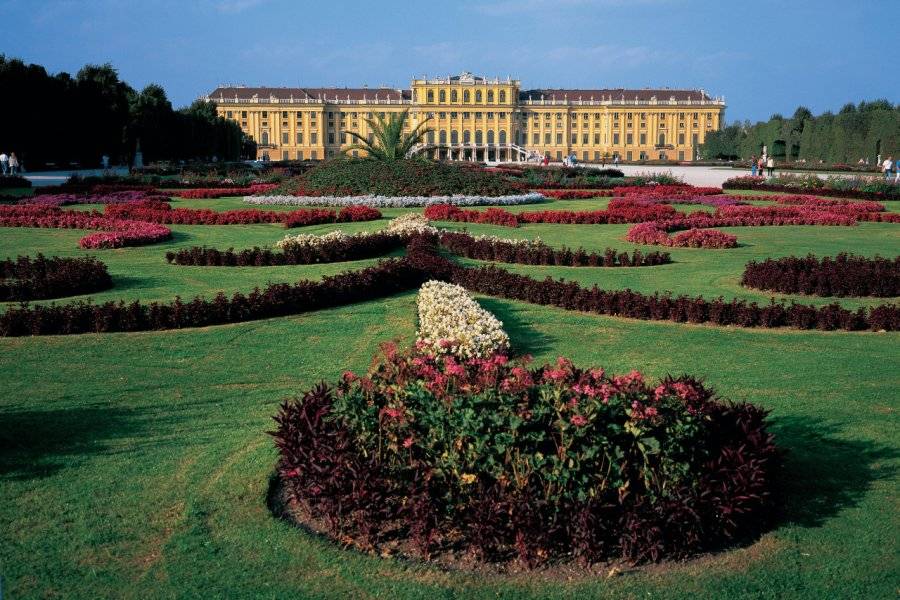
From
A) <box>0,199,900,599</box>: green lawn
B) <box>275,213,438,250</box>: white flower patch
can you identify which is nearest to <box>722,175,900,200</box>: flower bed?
<box>275,213,438,250</box>: white flower patch

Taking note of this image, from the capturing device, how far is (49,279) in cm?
808

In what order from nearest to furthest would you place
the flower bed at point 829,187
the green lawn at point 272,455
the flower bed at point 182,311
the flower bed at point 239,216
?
1. the green lawn at point 272,455
2. the flower bed at point 182,311
3. the flower bed at point 239,216
4. the flower bed at point 829,187

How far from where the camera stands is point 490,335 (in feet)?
19.5

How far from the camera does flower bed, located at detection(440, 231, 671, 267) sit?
10312 mm

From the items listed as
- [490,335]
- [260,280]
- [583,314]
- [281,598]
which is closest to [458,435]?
[281,598]

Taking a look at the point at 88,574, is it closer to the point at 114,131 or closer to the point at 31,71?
the point at 31,71

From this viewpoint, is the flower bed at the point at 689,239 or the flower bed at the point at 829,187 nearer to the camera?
the flower bed at the point at 689,239

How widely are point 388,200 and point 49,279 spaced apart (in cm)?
1070

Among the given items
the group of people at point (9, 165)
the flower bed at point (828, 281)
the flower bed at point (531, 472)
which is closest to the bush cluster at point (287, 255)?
the flower bed at point (828, 281)

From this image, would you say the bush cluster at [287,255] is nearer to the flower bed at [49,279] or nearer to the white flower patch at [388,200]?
the flower bed at [49,279]

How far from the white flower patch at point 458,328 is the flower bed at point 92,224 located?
6088 mm

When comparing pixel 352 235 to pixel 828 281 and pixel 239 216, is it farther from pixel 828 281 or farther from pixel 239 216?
pixel 828 281

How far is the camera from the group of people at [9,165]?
95.3ft

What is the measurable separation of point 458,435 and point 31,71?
36229 mm
